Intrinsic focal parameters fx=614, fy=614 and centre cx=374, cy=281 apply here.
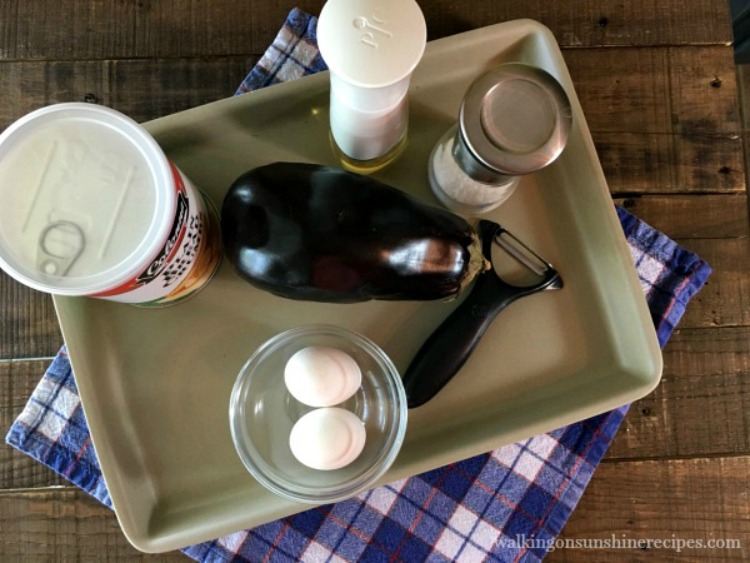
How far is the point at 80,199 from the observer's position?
13.8 inches

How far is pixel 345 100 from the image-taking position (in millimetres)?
406

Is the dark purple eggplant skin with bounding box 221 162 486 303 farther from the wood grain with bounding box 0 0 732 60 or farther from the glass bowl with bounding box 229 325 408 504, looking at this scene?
the wood grain with bounding box 0 0 732 60

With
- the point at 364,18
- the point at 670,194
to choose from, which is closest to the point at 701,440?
the point at 670,194

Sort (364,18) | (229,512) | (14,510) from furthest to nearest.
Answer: (14,510) → (229,512) → (364,18)

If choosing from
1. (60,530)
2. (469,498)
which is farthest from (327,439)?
(60,530)

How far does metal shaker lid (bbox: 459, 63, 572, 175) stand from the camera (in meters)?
0.39

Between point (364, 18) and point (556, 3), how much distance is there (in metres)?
0.34

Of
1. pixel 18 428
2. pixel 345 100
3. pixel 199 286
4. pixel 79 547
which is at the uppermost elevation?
pixel 345 100

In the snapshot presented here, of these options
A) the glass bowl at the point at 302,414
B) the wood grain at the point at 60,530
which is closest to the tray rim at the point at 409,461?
the glass bowl at the point at 302,414

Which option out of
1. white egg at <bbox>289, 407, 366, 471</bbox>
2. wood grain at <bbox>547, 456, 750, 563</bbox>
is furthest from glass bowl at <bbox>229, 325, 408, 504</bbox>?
wood grain at <bbox>547, 456, 750, 563</bbox>

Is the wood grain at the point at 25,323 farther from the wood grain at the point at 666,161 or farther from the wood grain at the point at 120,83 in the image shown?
the wood grain at the point at 666,161

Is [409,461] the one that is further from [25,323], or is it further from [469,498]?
[25,323]

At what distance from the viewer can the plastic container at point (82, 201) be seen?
35 cm

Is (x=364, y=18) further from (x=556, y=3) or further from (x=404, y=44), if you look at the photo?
(x=556, y=3)
